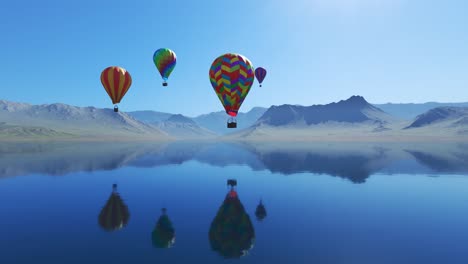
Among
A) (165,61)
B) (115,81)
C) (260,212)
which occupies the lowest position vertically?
(260,212)

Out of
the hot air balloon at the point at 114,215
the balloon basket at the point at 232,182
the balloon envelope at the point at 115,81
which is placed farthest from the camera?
the balloon envelope at the point at 115,81

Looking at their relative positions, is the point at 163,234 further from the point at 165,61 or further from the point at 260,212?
the point at 165,61

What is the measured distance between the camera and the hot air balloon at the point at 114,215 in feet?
84.4

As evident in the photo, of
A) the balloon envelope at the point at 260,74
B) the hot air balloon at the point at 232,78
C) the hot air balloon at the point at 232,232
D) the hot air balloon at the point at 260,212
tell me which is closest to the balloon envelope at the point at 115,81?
the hot air balloon at the point at 232,78

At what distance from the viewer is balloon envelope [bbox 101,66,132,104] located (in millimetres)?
53922

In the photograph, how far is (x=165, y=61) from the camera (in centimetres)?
6081

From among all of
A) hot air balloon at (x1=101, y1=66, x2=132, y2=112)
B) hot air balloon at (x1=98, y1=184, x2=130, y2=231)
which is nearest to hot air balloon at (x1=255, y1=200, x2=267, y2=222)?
hot air balloon at (x1=98, y1=184, x2=130, y2=231)

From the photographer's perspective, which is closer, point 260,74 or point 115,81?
point 115,81

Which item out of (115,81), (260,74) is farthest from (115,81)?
(260,74)

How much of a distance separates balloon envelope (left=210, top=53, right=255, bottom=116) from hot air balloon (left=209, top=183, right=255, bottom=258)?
1829cm

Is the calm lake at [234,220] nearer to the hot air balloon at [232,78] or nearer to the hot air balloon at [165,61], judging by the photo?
the hot air balloon at [232,78]

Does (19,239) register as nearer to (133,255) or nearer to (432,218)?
(133,255)

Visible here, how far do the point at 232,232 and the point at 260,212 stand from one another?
684cm

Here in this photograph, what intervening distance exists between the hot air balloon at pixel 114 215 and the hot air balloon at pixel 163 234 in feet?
10.0
